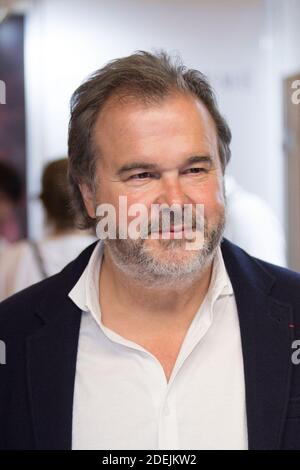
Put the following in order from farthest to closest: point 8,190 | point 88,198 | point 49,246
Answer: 1. point 8,190
2. point 49,246
3. point 88,198

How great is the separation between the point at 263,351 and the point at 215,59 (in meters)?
2.85

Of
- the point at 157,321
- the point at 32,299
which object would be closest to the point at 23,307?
the point at 32,299

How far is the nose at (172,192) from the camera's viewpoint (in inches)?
60.7

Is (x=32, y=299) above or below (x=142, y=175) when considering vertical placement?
below

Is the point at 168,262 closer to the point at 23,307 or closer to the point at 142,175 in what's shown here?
the point at 142,175

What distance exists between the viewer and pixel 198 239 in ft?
5.24

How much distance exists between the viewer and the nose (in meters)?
1.54

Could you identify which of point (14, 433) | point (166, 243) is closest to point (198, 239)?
point (166, 243)

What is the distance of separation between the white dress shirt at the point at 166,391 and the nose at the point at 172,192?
9.6 inches

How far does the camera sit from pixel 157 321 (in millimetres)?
1689

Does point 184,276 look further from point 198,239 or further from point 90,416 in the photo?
point 90,416

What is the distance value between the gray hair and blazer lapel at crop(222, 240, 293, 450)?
32 cm

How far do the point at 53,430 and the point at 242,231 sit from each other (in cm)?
150

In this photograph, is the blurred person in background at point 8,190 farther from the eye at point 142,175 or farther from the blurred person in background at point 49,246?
the eye at point 142,175
